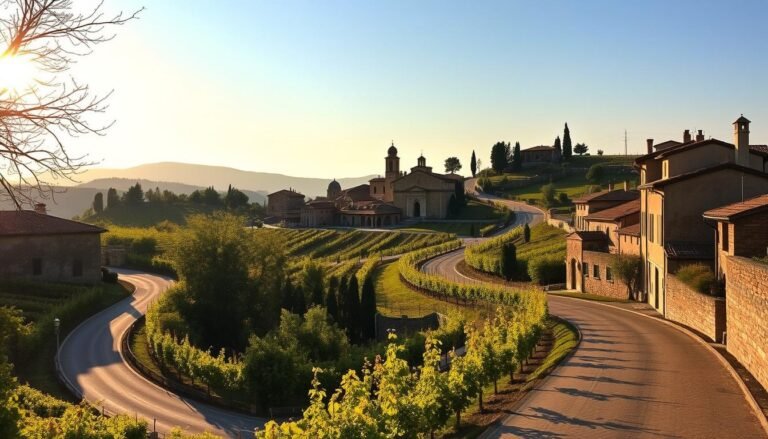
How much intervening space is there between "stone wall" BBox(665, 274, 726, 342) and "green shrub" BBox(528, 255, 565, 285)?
57.3 feet

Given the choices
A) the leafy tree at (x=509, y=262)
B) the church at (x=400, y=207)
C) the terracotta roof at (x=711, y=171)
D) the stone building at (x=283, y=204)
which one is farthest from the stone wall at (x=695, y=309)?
the stone building at (x=283, y=204)

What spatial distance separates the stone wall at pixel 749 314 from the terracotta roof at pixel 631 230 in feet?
56.2

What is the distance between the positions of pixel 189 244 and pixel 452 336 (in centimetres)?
2058

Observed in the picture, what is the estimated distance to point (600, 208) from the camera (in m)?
52.8

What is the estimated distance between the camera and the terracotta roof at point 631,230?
3716 cm

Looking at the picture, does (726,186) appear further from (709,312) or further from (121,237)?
(121,237)

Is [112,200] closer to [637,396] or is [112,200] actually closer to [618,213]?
[618,213]

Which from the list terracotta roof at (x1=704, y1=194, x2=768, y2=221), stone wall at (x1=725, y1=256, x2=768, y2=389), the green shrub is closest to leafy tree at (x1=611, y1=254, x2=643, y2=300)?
the green shrub

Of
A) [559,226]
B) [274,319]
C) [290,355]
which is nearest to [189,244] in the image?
[274,319]

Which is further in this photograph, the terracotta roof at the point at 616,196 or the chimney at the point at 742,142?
the terracotta roof at the point at 616,196

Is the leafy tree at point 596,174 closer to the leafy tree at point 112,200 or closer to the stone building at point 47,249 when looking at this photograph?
the stone building at point 47,249

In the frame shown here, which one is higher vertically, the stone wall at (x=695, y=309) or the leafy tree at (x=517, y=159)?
the leafy tree at (x=517, y=159)

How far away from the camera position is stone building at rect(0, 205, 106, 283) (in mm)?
49188

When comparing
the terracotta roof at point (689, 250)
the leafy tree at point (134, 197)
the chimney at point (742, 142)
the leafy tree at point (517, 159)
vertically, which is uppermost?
the leafy tree at point (517, 159)
